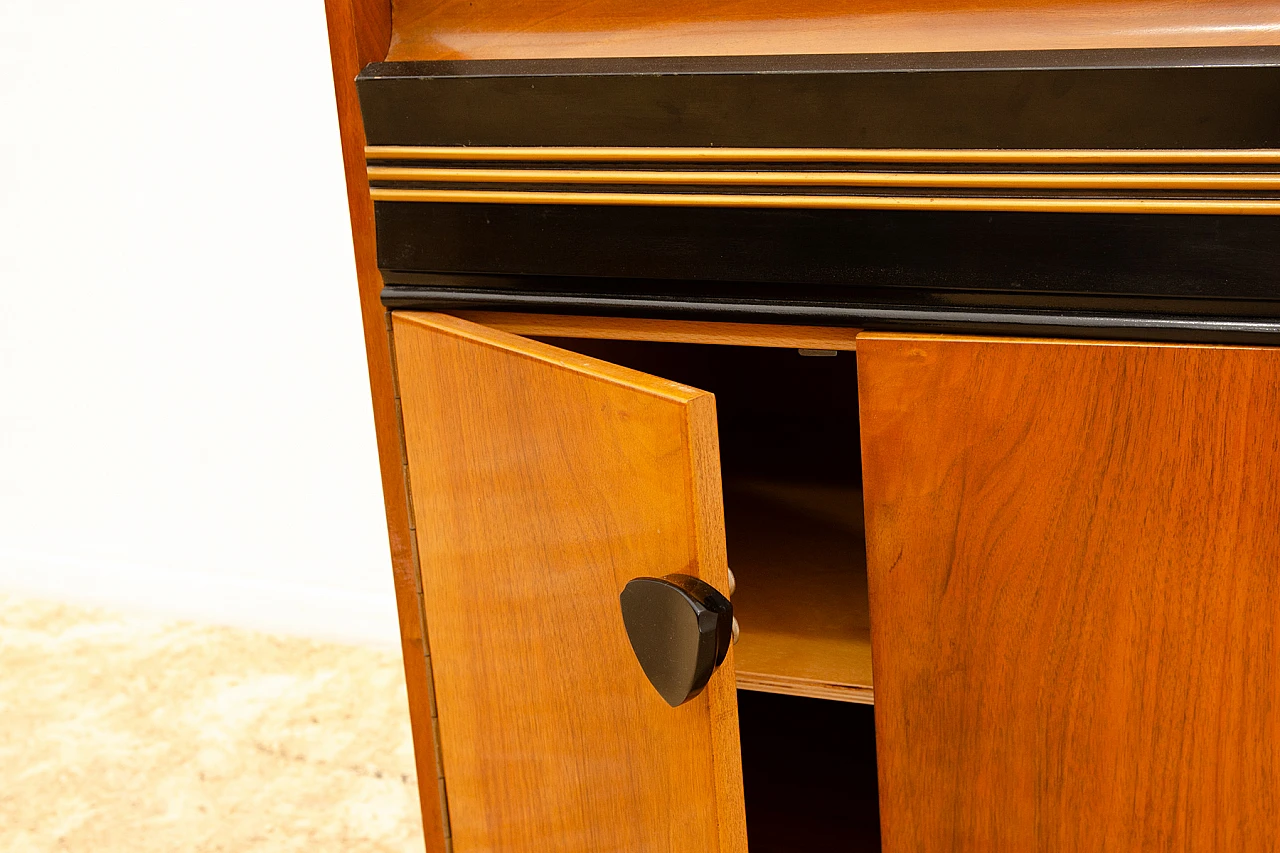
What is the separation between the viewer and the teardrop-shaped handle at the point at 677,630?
55cm

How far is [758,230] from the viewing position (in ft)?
2.17

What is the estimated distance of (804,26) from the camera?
0.65 m

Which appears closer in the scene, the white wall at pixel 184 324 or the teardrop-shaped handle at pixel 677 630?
the teardrop-shaped handle at pixel 677 630

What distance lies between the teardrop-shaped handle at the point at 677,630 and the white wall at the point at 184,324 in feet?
3.19

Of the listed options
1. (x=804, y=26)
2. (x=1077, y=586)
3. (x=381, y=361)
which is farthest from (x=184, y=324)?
(x=1077, y=586)

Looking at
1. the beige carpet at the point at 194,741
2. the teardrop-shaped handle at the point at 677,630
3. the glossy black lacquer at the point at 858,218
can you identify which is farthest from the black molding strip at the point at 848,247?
the beige carpet at the point at 194,741

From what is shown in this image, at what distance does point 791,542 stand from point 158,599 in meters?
1.14

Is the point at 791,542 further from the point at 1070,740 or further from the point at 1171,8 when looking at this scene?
the point at 1171,8

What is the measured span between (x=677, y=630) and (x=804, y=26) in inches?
12.7

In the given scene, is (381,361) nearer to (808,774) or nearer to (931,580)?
(931,580)

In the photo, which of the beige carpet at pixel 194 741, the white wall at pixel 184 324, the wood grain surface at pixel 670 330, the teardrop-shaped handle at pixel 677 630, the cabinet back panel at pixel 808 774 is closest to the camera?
the teardrop-shaped handle at pixel 677 630

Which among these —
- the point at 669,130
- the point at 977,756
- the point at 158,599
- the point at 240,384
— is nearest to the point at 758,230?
the point at 669,130

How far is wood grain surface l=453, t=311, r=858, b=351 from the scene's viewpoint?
68 cm

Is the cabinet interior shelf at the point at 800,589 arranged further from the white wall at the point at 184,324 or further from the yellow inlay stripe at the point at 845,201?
the white wall at the point at 184,324
